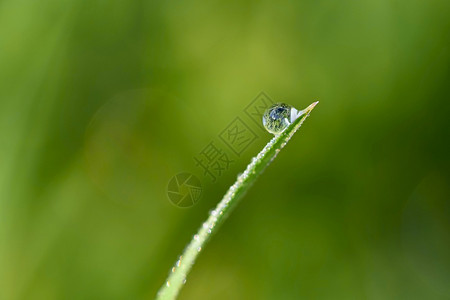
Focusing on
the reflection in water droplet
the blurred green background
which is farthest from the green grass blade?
the blurred green background

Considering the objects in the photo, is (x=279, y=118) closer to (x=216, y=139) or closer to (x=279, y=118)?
(x=279, y=118)

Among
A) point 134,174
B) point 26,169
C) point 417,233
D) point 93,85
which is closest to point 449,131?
point 417,233

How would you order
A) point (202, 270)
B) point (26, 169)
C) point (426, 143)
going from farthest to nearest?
point (426, 143)
point (202, 270)
point (26, 169)

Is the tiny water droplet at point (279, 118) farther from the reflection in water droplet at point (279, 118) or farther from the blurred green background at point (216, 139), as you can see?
the blurred green background at point (216, 139)

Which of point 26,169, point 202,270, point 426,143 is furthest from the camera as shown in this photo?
point 426,143

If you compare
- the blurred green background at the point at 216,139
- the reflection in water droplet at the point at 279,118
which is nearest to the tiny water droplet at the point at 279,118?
the reflection in water droplet at the point at 279,118

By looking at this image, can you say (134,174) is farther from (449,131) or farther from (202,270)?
(449,131)
